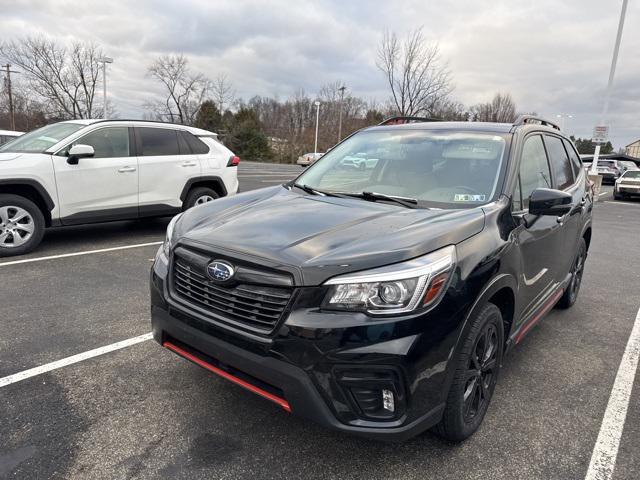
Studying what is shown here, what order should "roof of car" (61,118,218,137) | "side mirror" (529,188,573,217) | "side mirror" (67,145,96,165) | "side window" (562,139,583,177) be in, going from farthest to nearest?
"roof of car" (61,118,218,137) < "side mirror" (67,145,96,165) < "side window" (562,139,583,177) < "side mirror" (529,188,573,217)

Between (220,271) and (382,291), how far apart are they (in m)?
0.78

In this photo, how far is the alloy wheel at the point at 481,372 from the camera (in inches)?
94.5

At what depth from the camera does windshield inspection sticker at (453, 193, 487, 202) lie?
2821mm

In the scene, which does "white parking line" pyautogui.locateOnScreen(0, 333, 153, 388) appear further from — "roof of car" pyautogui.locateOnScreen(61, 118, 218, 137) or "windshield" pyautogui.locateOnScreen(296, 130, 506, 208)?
"roof of car" pyautogui.locateOnScreen(61, 118, 218, 137)

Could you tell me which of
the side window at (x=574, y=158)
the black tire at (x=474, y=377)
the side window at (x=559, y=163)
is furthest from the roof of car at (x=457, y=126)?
the black tire at (x=474, y=377)

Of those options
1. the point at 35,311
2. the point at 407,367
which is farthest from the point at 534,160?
the point at 35,311

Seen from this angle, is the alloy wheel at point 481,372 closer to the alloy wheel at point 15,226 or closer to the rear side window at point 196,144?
the alloy wheel at point 15,226

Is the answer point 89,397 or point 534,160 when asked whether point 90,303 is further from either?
point 534,160

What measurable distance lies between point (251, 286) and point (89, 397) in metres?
1.49

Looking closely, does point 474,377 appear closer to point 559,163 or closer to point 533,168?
point 533,168

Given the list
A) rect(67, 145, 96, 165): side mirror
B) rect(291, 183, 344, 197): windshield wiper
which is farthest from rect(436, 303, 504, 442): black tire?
rect(67, 145, 96, 165): side mirror

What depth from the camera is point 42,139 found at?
20.6 ft

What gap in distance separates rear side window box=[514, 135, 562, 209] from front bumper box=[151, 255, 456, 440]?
4.63 feet

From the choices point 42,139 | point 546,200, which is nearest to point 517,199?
point 546,200
